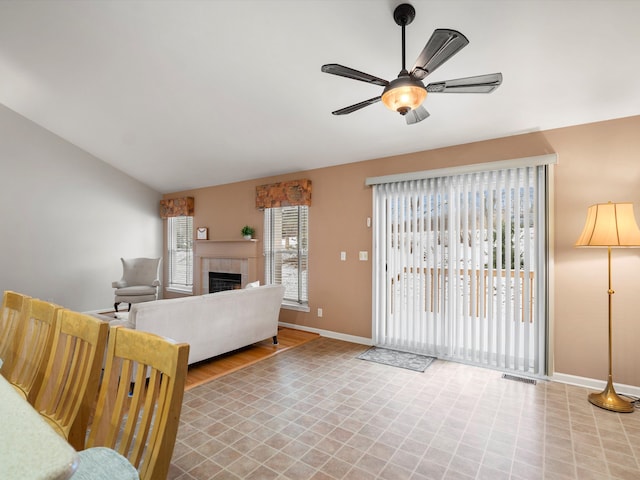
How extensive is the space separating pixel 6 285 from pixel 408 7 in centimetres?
689

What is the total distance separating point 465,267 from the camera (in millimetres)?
3641

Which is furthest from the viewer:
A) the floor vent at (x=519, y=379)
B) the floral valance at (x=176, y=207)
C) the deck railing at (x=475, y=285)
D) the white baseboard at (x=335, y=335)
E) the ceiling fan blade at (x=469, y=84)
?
the floral valance at (x=176, y=207)

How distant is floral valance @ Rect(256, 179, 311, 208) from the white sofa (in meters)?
1.49

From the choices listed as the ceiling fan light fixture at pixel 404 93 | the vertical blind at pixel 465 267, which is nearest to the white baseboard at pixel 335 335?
the vertical blind at pixel 465 267

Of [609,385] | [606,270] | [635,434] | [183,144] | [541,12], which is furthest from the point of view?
[183,144]

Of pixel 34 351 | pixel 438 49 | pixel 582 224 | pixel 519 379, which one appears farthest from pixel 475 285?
pixel 34 351

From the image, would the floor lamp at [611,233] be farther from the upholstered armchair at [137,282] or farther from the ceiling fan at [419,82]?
the upholstered armchair at [137,282]

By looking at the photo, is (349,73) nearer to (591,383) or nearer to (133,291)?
(591,383)

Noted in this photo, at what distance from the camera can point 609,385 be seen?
108 inches

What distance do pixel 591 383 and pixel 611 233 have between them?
1.51m

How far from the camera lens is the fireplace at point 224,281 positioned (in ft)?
19.3

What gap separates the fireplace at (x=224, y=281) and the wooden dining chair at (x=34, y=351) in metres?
3.97

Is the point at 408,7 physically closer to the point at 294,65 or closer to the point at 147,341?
the point at 294,65

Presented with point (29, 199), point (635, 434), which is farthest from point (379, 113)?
point (29, 199)
